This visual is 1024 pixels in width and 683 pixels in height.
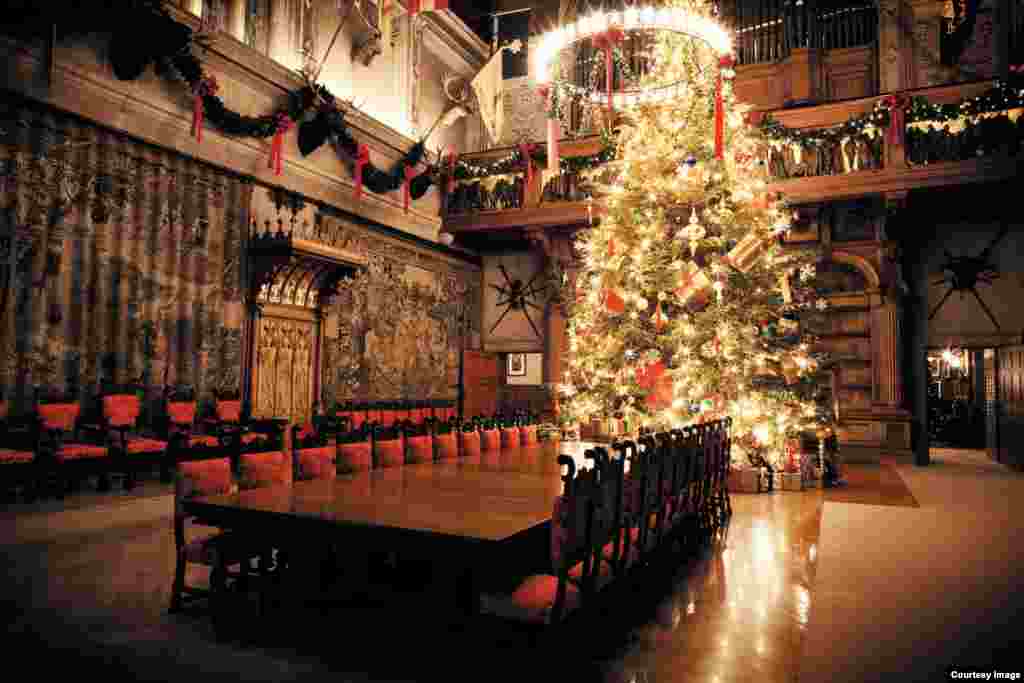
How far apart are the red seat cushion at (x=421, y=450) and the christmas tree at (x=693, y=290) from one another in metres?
3.64

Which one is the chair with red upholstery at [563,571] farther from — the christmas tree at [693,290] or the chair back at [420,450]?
the christmas tree at [693,290]

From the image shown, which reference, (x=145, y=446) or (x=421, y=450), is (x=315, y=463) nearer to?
(x=421, y=450)

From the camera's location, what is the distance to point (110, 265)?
7406 mm

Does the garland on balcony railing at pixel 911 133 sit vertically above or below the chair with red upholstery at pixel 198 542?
above

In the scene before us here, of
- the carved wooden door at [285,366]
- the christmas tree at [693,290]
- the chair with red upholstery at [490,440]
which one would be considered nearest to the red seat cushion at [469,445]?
the chair with red upholstery at [490,440]

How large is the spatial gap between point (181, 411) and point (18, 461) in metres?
2.08

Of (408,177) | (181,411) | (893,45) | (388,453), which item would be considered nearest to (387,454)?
(388,453)

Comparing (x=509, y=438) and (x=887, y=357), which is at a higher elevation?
(x=887, y=357)

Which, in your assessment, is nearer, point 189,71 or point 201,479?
point 201,479

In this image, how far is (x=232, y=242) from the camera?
29.1ft

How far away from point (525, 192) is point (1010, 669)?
1131cm

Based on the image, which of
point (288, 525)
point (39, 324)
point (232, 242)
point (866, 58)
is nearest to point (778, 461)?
point (288, 525)

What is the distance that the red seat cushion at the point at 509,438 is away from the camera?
623 centimetres

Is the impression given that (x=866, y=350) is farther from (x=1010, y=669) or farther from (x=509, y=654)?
(x=509, y=654)
